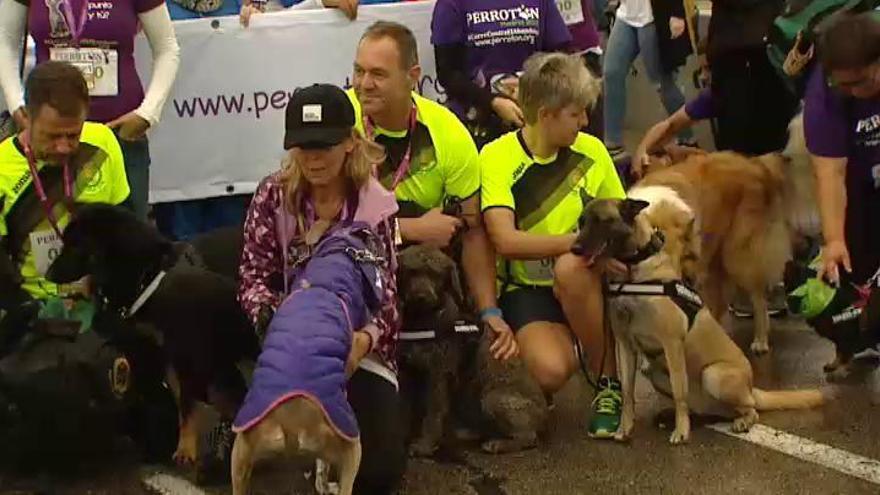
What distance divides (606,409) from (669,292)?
50cm

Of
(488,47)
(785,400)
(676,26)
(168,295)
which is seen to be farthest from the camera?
(676,26)

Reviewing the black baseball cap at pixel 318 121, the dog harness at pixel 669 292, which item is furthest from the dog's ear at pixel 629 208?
the black baseball cap at pixel 318 121

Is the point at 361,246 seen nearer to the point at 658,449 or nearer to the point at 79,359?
the point at 79,359

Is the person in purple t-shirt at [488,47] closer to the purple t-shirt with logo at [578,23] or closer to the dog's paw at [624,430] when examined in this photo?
the purple t-shirt with logo at [578,23]

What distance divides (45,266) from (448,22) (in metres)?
1.89

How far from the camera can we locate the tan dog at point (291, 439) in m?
2.88

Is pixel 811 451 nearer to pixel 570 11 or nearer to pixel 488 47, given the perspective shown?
pixel 488 47

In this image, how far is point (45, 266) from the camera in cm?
397

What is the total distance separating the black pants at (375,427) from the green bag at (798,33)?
8.13ft

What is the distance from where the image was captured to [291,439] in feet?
9.53

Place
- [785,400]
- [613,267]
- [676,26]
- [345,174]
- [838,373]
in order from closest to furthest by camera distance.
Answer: [345,174] → [613,267] → [785,400] → [838,373] → [676,26]

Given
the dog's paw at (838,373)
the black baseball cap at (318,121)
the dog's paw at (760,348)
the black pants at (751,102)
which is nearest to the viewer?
the black baseball cap at (318,121)

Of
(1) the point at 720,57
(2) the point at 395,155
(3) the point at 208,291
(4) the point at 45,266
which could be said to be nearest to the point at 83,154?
(4) the point at 45,266

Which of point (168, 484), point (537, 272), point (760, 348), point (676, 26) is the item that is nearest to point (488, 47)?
point (537, 272)
